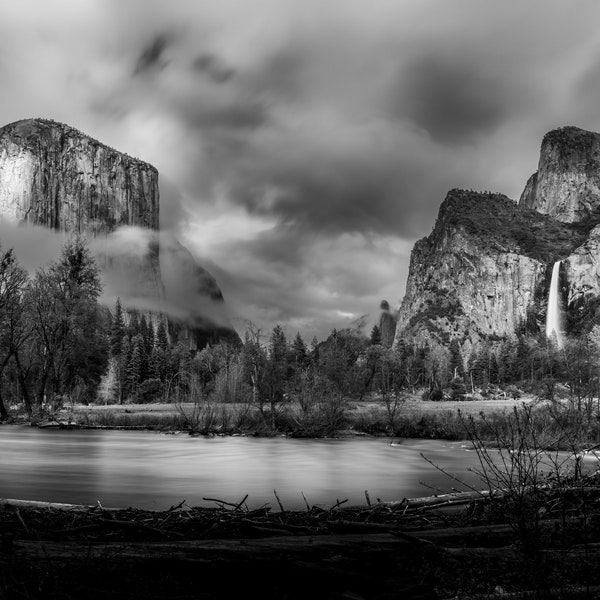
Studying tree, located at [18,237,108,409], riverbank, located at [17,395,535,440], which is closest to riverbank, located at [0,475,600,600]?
riverbank, located at [17,395,535,440]

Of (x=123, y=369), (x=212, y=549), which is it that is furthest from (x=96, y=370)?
(x=212, y=549)

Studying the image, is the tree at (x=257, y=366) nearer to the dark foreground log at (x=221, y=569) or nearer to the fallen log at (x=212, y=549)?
the fallen log at (x=212, y=549)

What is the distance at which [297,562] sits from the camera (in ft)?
13.5

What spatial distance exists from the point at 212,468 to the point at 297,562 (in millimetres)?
15966

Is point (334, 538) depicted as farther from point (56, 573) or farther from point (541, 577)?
point (56, 573)

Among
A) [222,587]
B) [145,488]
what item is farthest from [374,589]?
[145,488]

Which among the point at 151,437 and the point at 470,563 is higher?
the point at 470,563

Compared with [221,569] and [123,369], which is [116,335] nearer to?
[123,369]

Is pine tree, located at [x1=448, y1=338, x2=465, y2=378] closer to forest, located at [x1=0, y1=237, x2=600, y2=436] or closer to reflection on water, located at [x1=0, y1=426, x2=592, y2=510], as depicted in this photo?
forest, located at [x1=0, y1=237, x2=600, y2=436]

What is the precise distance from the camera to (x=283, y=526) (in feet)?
16.2

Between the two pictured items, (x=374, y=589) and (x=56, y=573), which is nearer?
(x=56, y=573)

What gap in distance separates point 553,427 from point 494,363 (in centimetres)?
12508

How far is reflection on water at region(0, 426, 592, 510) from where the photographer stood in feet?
45.1

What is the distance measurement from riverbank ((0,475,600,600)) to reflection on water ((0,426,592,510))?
752 cm
